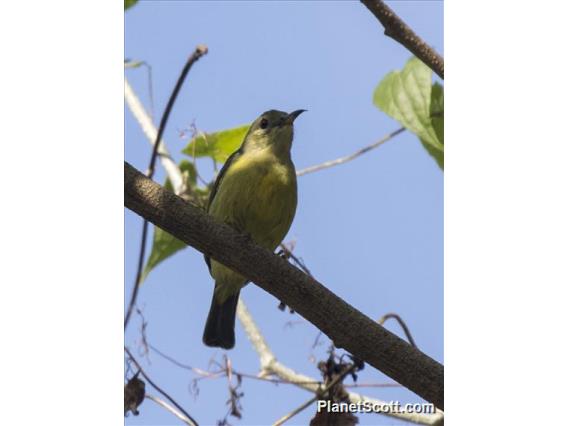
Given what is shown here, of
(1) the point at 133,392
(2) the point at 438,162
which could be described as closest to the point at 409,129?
(2) the point at 438,162

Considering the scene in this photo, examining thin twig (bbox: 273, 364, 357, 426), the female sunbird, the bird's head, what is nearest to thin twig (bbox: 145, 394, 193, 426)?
thin twig (bbox: 273, 364, 357, 426)

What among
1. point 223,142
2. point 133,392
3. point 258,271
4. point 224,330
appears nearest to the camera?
point 258,271

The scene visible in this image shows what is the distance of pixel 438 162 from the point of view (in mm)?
3902

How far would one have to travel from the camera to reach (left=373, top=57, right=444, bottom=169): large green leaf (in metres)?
3.91

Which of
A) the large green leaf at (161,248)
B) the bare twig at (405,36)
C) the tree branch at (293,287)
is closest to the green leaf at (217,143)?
the large green leaf at (161,248)

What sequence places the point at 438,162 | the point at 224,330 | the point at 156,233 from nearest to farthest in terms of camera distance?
1. the point at 438,162
2. the point at 156,233
3. the point at 224,330

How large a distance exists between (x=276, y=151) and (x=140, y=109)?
109 cm

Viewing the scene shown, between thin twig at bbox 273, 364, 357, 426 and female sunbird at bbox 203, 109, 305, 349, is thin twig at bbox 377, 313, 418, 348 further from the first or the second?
female sunbird at bbox 203, 109, 305, 349

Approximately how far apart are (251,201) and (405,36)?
150 centimetres

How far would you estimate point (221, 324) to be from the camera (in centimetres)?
519

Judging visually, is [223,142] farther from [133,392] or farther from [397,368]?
[397,368]

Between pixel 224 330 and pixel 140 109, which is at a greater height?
pixel 140 109

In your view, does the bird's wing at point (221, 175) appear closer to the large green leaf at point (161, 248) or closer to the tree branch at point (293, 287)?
the large green leaf at point (161, 248)
